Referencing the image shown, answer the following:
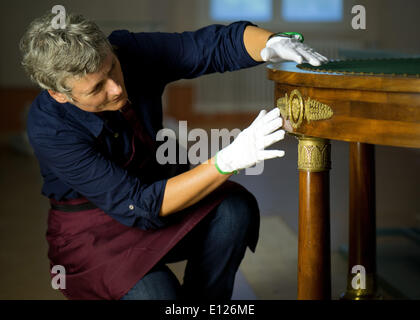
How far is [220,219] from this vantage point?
4.94ft

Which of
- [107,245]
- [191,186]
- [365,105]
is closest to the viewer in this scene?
[365,105]

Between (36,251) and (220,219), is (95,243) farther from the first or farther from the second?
(36,251)

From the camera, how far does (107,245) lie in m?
1.44

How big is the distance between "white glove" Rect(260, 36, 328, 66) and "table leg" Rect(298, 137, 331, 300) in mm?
195

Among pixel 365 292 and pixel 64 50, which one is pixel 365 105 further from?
pixel 365 292

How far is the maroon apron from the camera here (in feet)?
4.52

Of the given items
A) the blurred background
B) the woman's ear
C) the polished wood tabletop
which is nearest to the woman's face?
the woman's ear

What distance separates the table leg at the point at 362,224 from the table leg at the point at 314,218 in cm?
45

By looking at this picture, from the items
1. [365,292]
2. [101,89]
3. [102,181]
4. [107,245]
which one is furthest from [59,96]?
[365,292]

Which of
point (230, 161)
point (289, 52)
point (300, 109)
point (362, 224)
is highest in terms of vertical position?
point (289, 52)

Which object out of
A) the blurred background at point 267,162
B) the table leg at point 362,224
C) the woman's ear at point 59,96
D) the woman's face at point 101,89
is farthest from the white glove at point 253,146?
the blurred background at point 267,162

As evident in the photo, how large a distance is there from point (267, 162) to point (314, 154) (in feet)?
9.31

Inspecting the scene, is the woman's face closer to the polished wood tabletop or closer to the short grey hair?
the short grey hair

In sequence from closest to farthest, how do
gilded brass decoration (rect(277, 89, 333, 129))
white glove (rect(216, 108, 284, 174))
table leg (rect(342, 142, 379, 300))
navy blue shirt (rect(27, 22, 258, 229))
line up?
1. gilded brass decoration (rect(277, 89, 333, 129))
2. white glove (rect(216, 108, 284, 174))
3. navy blue shirt (rect(27, 22, 258, 229))
4. table leg (rect(342, 142, 379, 300))
